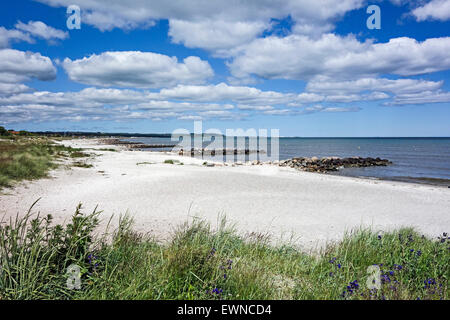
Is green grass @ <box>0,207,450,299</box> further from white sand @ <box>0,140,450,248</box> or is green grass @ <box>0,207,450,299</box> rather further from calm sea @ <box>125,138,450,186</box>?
calm sea @ <box>125,138,450,186</box>

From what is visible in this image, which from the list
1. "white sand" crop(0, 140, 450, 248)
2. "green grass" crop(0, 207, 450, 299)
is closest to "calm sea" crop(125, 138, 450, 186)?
"white sand" crop(0, 140, 450, 248)

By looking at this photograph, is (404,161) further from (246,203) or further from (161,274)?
(161,274)

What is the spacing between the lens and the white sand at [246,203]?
9398 mm

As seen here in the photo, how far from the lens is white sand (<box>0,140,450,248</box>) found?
30.8 feet

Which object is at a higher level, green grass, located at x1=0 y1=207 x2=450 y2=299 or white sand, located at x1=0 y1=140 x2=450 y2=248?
green grass, located at x1=0 y1=207 x2=450 y2=299

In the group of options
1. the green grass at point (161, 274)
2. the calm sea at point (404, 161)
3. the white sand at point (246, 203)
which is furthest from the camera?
the calm sea at point (404, 161)

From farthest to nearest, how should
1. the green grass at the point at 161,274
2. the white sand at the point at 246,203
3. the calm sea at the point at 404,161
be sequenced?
the calm sea at the point at 404,161 → the white sand at the point at 246,203 → the green grass at the point at 161,274

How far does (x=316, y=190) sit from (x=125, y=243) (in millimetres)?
12725

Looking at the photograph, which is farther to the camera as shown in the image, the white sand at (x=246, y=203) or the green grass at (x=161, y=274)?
the white sand at (x=246, y=203)

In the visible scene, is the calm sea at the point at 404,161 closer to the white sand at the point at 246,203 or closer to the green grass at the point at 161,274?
the white sand at the point at 246,203

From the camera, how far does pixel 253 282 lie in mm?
3889

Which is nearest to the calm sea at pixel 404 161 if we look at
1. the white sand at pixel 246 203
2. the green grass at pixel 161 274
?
the white sand at pixel 246 203
